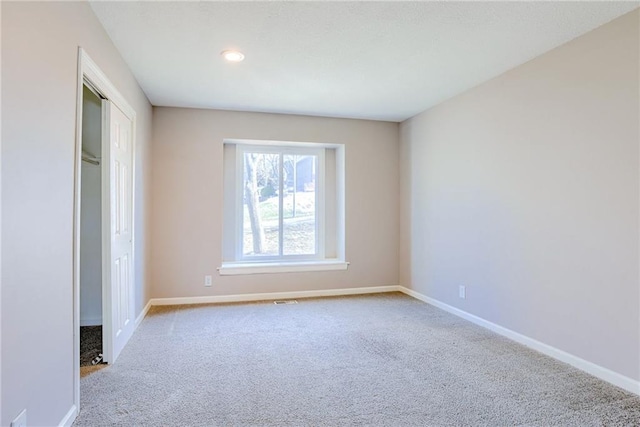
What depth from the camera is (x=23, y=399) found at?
150 centimetres

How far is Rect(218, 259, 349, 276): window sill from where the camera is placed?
4.63 m

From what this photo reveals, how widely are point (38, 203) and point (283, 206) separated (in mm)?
3568

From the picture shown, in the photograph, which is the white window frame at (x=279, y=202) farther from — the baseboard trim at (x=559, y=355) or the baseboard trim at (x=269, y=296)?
the baseboard trim at (x=559, y=355)

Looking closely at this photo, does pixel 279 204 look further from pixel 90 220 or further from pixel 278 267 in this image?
pixel 90 220

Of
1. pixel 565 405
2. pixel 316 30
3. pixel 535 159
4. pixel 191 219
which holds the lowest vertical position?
pixel 565 405

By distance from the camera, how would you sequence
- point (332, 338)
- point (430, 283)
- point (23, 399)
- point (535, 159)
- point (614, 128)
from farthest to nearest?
1. point (430, 283)
2. point (332, 338)
3. point (535, 159)
4. point (614, 128)
5. point (23, 399)

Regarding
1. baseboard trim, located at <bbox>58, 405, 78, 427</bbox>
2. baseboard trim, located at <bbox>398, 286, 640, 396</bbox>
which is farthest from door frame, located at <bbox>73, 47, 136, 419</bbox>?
baseboard trim, located at <bbox>398, 286, 640, 396</bbox>

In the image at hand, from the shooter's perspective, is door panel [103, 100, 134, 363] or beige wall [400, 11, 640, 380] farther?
door panel [103, 100, 134, 363]

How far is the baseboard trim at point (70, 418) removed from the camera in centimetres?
185

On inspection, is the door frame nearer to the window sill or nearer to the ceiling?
the ceiling

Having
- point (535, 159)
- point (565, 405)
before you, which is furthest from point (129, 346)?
point (535, 159)

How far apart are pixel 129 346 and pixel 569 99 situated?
13.1ft

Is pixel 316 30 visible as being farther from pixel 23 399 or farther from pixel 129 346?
pixel 129 346

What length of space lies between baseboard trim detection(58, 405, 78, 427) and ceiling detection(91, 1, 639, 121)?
2.36m
